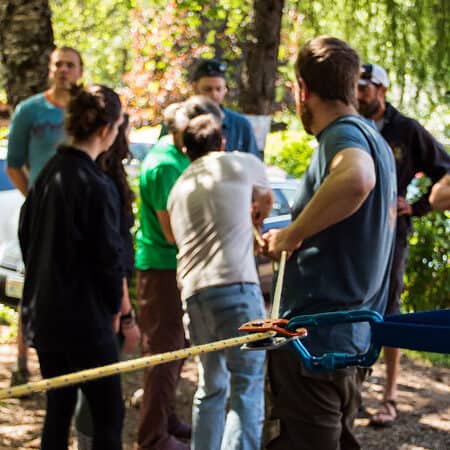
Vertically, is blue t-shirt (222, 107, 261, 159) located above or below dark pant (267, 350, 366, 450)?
above

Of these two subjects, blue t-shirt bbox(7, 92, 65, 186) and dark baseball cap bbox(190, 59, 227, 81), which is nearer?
blue t-shirt bbox(7, 92, 65, 186)

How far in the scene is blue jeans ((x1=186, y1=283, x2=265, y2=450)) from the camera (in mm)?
3822

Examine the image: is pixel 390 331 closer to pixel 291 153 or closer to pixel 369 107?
pixel 369 107

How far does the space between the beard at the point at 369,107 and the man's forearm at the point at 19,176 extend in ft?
6.64

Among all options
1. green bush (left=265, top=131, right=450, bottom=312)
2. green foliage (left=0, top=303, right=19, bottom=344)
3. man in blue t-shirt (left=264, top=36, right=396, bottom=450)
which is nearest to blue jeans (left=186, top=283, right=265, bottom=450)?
man in blue t-shirt (left=264, top=36, right=396, bottom=450)

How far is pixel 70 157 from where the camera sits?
339 centimetres

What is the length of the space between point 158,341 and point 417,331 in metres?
2.72

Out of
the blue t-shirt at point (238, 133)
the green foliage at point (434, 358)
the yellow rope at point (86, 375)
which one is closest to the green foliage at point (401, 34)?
the blue t-shirt at point (238, 133)

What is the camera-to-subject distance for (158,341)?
4660 millimetres

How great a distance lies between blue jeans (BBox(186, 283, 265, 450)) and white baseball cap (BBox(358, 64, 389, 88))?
5.66ft

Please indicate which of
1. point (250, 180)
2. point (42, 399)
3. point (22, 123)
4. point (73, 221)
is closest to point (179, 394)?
point (42, 399)

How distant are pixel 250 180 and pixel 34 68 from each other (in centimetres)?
279

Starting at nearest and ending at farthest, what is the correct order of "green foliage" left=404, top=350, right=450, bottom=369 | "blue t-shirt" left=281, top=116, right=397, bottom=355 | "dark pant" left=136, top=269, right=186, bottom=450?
"blue t-shirt" left=281, top=116, right=397, bottom=355 → "dark pant" left=136, top=269, right=186, bottom=450 → "green foliage" left=404, top=350, right=450, bottom=369

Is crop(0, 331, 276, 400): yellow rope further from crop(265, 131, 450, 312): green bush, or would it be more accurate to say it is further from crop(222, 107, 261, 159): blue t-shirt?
crop(265, 131, 450, 312): green bush
